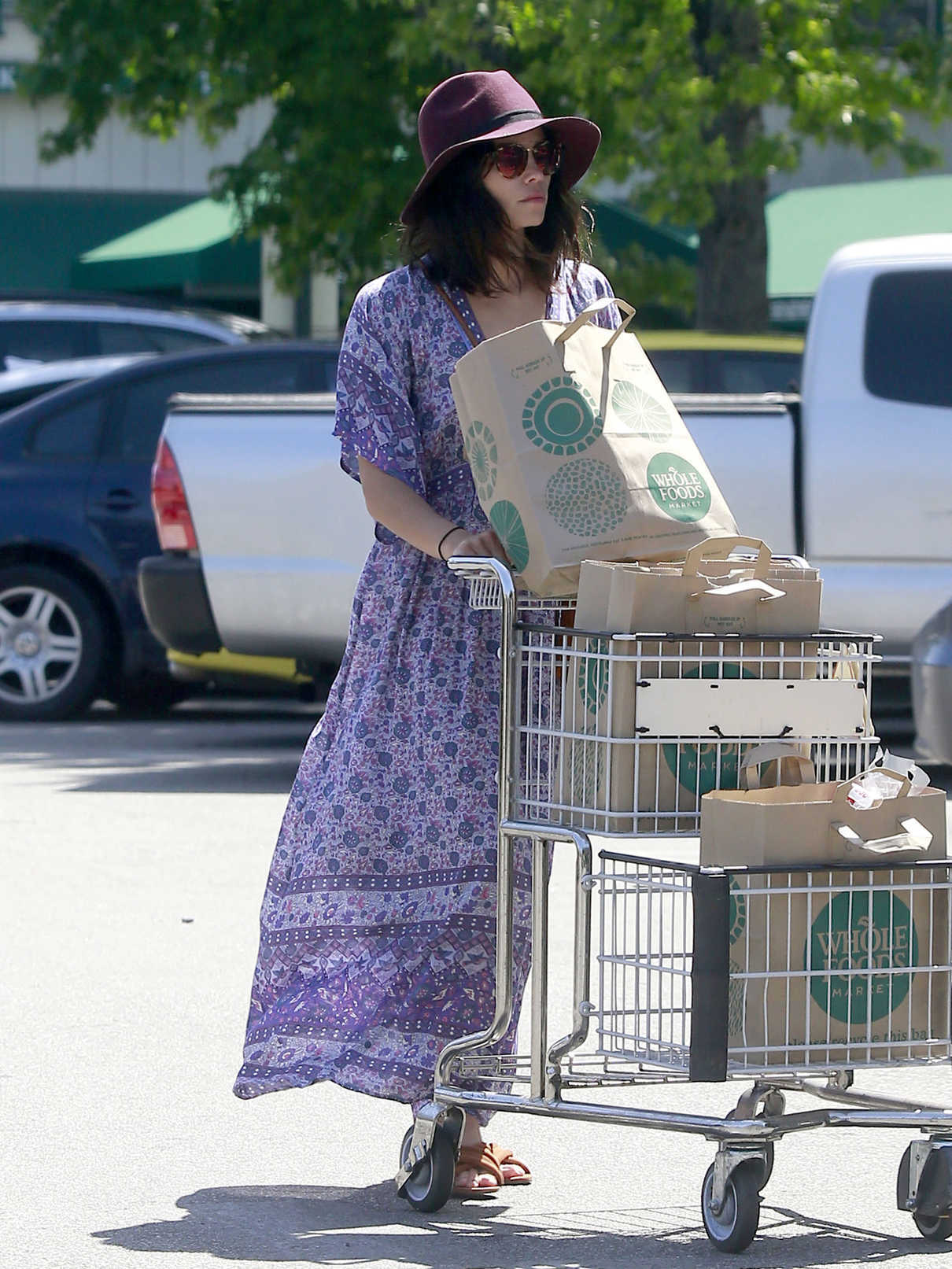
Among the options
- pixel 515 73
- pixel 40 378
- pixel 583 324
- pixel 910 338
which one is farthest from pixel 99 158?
pixel 583 324

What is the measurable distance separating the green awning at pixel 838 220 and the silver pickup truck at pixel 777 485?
26.0 ft

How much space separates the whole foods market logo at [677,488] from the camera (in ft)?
12.1

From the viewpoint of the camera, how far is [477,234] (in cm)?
399

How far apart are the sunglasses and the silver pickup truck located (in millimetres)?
5069

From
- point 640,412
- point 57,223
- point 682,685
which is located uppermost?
point 57,223

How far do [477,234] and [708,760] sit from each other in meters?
1.01

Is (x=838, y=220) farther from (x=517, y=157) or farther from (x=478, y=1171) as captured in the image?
(x=478, y=1171)

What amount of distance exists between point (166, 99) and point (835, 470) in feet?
29.6

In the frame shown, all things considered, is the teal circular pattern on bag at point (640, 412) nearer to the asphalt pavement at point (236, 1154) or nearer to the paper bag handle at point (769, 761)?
the paper bag handle at point (769, 761)

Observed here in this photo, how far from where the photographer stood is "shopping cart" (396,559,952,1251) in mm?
3529

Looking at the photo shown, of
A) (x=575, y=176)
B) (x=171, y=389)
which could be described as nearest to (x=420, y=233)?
(x=575, y=176)

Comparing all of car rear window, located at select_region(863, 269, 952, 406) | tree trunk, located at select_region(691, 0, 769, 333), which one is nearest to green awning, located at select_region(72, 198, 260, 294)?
tree trunk, located at select_region(691, 0, 769, 333)

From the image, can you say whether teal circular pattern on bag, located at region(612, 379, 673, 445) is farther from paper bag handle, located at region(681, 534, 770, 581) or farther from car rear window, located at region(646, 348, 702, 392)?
car rear window, located at region(646, 348, 702, 392)

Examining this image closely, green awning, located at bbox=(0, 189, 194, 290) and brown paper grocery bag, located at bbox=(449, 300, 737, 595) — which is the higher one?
green awning, located at bbox=(0, 189, 194, 290)
